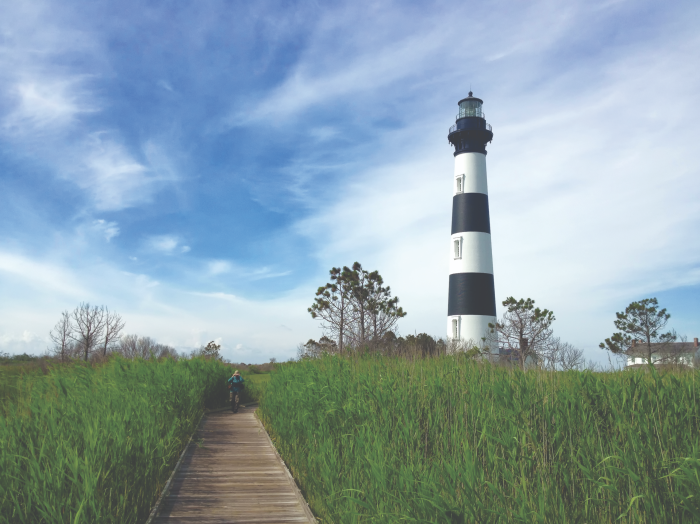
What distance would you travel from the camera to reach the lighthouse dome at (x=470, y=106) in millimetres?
29378

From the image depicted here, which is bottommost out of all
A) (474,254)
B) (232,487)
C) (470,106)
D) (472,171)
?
(232,487)

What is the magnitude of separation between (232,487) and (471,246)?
21.9 m

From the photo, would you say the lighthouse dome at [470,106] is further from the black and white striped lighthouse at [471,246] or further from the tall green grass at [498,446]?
the tall green grass at [498,446]

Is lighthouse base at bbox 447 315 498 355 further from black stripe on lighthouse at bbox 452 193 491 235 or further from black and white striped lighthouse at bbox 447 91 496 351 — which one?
black stripe on lighthouse at bbox 452 193 491 235

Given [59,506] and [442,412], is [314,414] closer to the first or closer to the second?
[442,412]

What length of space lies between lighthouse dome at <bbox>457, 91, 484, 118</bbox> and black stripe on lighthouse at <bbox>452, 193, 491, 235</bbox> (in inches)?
226

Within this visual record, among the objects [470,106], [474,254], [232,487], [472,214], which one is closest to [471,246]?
[474,254]

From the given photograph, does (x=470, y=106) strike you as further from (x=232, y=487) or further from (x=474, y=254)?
(x=232, y=487)

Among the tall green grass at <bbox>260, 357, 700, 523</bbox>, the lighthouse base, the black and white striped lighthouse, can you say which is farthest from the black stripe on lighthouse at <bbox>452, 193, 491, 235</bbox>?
the tall green grass at <bbox>260, 357, 700, 523</bbox>

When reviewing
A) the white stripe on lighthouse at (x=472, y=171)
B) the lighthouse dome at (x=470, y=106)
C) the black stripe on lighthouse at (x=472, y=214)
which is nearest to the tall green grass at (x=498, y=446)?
the black stripe on lighthouse at (x=472, y=214)

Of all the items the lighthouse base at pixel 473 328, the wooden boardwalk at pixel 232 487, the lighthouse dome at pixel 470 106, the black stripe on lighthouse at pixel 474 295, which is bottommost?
the wooden boardwalk at pixel 232 487

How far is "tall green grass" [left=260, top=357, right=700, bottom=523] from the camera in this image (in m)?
3.49

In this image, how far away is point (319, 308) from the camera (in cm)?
3047

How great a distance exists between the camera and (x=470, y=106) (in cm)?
2966
